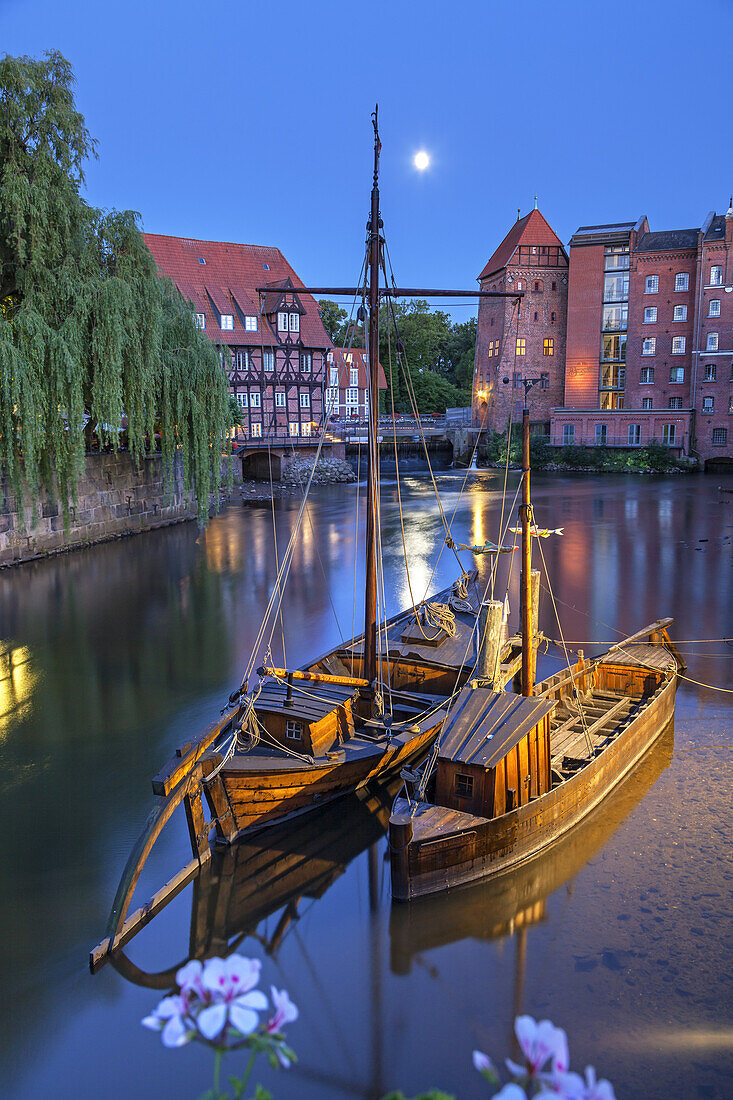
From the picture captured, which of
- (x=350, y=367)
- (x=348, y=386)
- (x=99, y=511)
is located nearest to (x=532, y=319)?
(x=350, y=367)

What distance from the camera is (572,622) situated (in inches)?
714

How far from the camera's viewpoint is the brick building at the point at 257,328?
143 ft

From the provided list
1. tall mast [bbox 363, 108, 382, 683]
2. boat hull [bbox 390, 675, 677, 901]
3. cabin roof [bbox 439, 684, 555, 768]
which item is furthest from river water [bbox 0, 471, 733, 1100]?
tall mast [bbox 363, 108, 382, 683]

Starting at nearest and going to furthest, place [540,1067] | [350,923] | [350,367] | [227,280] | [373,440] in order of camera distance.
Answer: [540,1067]
[350,923]
[373,440]
[227,280]
[350,367]

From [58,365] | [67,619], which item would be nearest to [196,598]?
[67,619]

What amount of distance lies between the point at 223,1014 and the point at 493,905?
7219mm

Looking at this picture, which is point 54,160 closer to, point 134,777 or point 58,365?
point 58,365

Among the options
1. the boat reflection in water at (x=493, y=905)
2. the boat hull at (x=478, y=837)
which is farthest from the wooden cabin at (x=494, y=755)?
the boat reflection in water at (x=493, y=905)

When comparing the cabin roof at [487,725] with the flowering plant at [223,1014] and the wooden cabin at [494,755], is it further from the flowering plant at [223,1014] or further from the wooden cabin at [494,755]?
the flowering plant at [223,1014]

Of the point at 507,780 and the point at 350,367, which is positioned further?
the point at 350,367

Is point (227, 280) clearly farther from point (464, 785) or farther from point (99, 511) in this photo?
point (464, 785)

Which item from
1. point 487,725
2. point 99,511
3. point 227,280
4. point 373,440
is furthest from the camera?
point 227,280

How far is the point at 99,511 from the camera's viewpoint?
2673cm

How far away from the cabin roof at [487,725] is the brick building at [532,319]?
48.7 meters
